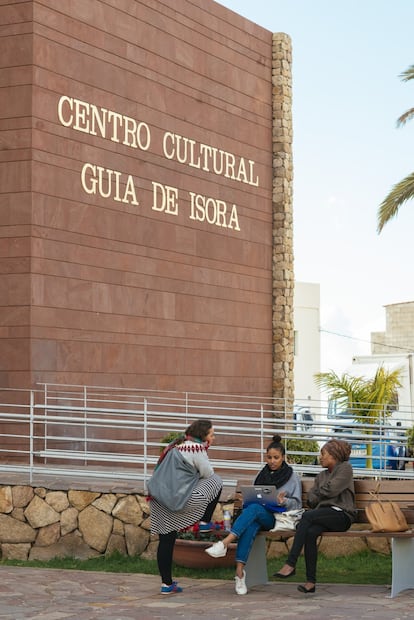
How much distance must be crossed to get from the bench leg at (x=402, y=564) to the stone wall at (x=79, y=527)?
2.08 m

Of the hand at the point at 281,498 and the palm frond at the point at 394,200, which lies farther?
the palm frond at the point at 394,200

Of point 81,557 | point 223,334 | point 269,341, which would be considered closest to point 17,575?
point 81,557

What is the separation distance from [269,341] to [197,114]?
5.42 m

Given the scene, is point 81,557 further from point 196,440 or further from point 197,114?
point 197,114

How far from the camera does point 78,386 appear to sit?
1917cm

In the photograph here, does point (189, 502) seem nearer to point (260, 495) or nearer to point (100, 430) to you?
point (260, 495)

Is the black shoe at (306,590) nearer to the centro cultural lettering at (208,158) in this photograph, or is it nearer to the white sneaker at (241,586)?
the white sneaker at (241,586)

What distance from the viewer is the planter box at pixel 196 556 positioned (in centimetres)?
1155

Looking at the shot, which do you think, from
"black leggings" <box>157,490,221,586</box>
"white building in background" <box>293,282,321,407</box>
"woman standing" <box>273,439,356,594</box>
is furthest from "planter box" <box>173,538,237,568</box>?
"white building in background" <box>293,282,321,407</box>

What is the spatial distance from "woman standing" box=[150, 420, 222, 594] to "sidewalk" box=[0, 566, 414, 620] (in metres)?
0.41

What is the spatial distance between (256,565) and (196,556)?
1.01 metres

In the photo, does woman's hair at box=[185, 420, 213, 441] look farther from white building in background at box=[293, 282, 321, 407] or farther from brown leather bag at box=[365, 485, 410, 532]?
white building in background at box=[293, 282, 321, 407]

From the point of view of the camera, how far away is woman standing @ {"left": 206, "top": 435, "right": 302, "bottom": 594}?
405 inches

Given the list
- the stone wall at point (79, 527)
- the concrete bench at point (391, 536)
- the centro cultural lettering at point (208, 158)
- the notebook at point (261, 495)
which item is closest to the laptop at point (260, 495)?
the notebook at point (261, 495)
